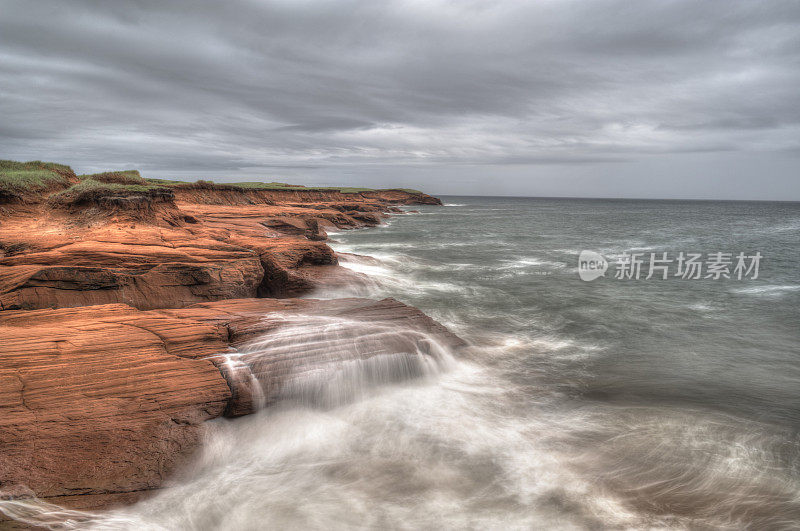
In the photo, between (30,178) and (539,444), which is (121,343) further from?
(30,178)

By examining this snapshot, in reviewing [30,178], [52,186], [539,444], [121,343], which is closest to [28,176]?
[30,178]

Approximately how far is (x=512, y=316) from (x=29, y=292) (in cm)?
1339

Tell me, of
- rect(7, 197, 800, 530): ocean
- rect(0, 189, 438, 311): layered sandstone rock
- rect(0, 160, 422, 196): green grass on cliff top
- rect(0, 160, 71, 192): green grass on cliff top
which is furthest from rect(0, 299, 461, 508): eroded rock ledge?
rect(0, 160, 71, 192): green grass on cliff top

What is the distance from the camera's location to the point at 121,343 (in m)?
6.25

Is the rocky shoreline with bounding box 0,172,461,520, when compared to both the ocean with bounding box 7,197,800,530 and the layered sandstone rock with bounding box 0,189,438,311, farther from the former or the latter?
the ocean with bounding box 7,197,800,530

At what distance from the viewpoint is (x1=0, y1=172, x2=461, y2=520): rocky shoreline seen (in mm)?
4859

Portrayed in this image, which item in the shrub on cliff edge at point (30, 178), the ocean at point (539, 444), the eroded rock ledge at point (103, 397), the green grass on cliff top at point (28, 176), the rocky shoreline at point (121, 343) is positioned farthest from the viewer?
the green grass on cliff top at point (28, 176)

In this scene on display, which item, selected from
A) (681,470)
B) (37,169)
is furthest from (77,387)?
(37,169)

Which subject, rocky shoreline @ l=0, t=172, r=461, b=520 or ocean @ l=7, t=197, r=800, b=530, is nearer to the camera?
rocky shoreline @ l=0, t=172, r=461, b=520

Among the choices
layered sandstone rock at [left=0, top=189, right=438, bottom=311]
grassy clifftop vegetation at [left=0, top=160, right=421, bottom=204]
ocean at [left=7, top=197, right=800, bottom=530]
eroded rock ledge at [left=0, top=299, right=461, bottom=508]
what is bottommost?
ocean at [left=7, top=197, right=800, bottom=530]

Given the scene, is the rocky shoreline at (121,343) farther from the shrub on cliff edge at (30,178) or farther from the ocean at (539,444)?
the shrub on cliff edge at (30,178)

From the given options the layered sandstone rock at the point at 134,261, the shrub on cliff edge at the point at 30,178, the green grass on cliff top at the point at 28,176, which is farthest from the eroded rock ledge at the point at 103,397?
the green grass on cliff top at the point at 28,176

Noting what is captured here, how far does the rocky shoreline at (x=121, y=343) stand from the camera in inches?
191

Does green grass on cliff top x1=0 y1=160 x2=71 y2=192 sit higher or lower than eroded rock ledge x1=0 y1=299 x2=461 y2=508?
higher
